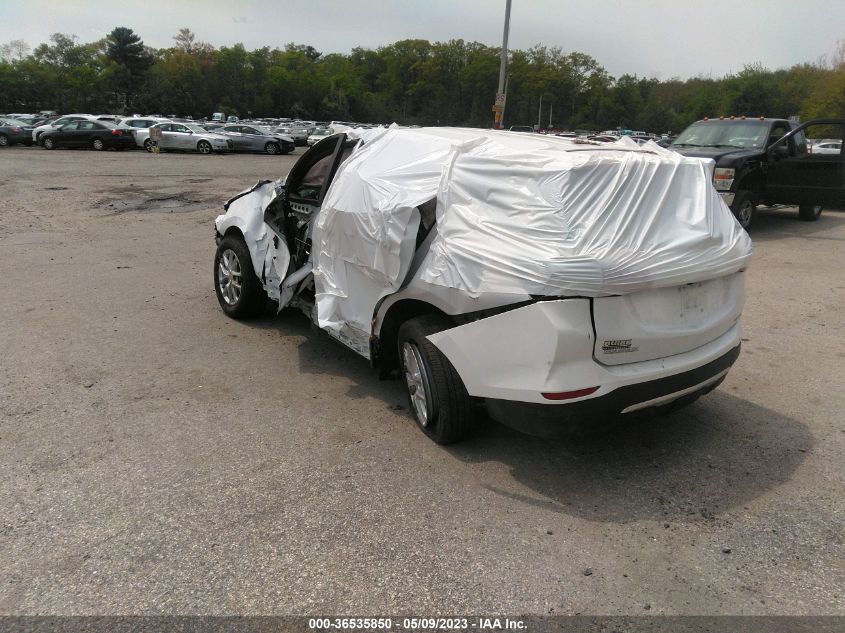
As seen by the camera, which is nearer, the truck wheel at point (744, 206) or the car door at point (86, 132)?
the truck wheel at point (744, 206)

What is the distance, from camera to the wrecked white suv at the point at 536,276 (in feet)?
9.96

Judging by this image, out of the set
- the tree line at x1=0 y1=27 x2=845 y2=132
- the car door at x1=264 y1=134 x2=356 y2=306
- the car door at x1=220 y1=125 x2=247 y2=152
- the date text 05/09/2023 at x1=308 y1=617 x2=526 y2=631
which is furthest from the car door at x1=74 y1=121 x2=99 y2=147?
the tree line at x1=0 y1=27 x2=845 y2=132

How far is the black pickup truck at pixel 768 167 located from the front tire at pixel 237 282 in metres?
7.74

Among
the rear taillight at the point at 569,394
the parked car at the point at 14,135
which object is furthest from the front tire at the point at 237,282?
the parked car at the point at 14,135

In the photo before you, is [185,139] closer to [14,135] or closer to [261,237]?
[14,135]

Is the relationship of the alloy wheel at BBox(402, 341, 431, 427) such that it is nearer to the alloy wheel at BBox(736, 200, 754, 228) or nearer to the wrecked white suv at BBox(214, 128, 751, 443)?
the wrecked white suv at BBox(214, 128, 751, 443)

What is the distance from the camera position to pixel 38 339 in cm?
552

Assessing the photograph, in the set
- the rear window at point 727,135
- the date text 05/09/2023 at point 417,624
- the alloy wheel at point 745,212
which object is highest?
the rear window at point 727,135

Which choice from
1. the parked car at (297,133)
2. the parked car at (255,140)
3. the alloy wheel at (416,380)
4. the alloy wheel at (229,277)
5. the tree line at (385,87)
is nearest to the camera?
A: the alloy wheel at (416,380)

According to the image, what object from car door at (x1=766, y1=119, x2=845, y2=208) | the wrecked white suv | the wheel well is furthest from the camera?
car door at (x1=766, y1=119, x2=845, y2=208)

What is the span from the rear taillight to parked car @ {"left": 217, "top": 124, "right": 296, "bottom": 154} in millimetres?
30684

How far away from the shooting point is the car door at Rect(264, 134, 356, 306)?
195 inches

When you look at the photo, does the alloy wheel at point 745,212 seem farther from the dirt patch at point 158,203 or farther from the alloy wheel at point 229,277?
the dirt patch at point 158,203

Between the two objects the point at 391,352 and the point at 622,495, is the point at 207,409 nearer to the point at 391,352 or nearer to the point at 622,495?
the point at 391,352
